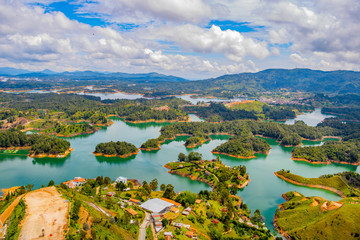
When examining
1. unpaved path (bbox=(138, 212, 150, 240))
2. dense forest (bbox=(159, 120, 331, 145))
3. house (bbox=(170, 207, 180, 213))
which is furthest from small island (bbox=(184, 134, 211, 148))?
unpaved path (bbox=(138, 212, 150, 240))

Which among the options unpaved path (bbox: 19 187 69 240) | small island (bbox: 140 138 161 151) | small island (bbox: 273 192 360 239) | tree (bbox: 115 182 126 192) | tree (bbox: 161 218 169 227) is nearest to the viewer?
unpaved path (bbox: 19 187 69 240)

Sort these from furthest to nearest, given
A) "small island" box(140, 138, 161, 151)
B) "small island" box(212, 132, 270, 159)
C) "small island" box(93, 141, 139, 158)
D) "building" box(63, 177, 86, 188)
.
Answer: "small island" box(140, 138, 161, 151), "small island" box(212, 132, 270, 159), "small island" box(93, 141, 139, 158), "building" box(63, 177, 86, 188)

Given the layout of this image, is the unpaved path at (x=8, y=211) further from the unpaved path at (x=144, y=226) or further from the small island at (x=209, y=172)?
the small island at (x=209, y=172)

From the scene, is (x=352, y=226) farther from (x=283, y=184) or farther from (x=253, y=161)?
(x=253, y=161)

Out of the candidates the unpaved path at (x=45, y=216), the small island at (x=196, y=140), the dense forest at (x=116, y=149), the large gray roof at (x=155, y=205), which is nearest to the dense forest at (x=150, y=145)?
the dense forest at (x=116, y=149)

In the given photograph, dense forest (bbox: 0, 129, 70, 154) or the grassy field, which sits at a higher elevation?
the grassy field

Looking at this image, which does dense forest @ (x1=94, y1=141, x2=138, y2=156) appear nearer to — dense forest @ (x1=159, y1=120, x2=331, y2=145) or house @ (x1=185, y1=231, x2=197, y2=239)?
dense forest @ (x1=159, y1=120, x2=331, y2=145)
